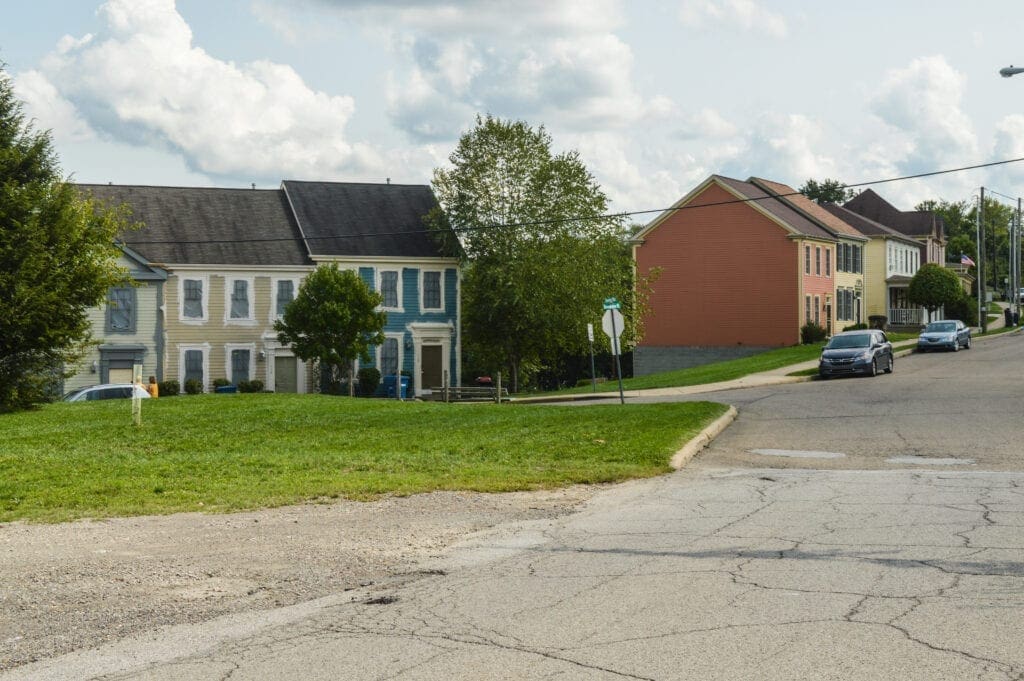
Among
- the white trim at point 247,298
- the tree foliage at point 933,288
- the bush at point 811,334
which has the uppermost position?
the tree foliage at point 933,288

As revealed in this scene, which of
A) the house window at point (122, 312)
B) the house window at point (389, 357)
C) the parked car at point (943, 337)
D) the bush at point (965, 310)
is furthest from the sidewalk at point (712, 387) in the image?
the bush at point (965, 310)

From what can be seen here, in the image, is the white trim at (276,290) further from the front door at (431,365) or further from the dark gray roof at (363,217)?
the front door at (431,365)

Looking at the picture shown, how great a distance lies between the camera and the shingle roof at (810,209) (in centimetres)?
6831

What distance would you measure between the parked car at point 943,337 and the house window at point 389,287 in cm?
2379

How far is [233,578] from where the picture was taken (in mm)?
9195

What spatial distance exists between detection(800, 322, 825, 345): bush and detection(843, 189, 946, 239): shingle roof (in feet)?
107

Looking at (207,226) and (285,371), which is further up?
(207,226)

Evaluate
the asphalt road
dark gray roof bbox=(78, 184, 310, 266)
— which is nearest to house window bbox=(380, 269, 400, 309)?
dark gray roof bbox=(78, 184, 310, 266)

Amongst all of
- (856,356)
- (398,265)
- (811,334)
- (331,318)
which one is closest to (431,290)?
(398,265)

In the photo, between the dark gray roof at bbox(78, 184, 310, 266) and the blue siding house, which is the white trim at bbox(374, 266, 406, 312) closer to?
the blue siding house

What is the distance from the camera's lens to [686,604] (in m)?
7.92

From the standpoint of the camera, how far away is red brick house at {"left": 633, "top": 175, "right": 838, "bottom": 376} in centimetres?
6316

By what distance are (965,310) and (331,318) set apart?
48.7 m

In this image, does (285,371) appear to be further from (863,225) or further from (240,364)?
(863,225)
